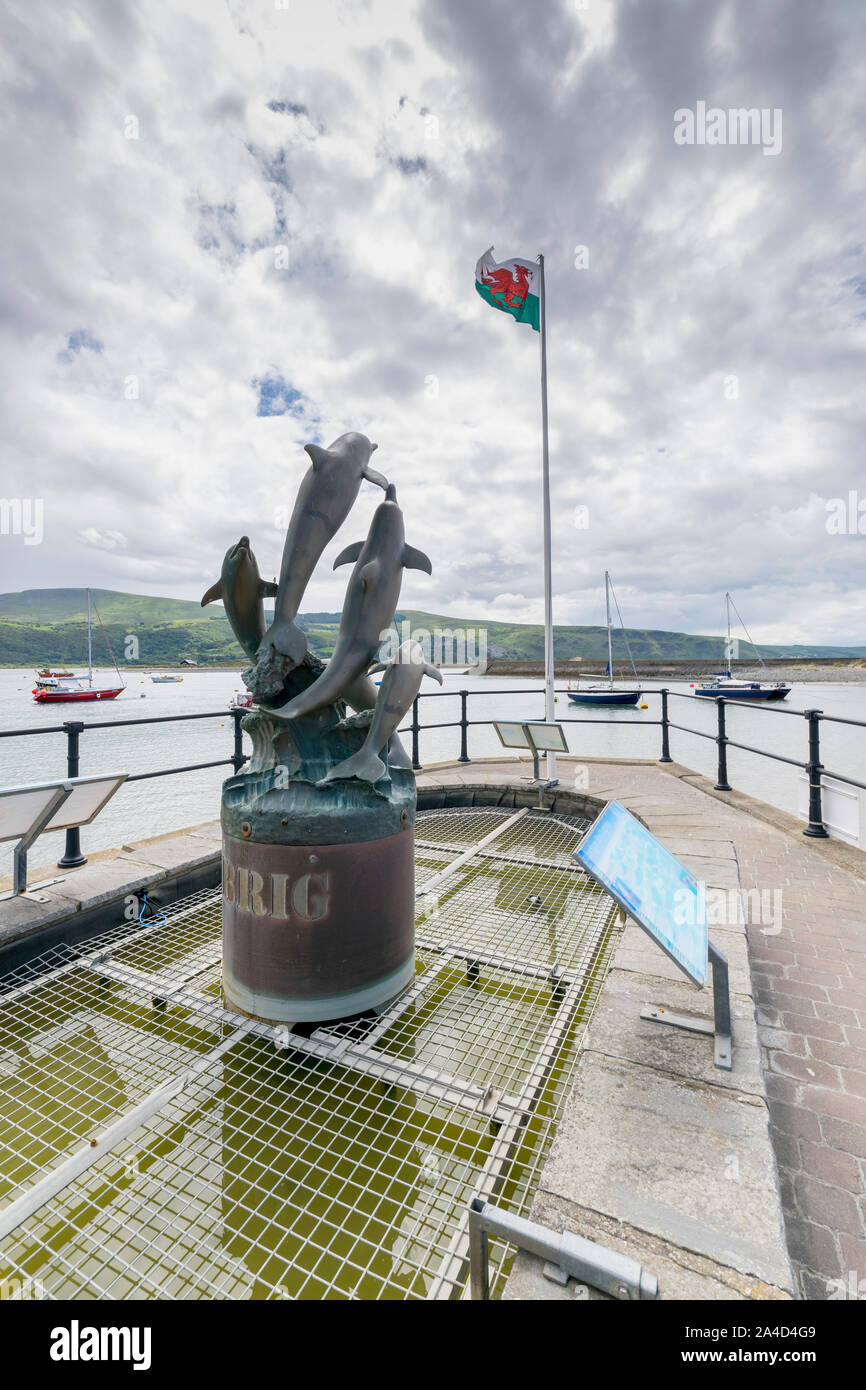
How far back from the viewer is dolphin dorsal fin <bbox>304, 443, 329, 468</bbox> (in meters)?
3.13

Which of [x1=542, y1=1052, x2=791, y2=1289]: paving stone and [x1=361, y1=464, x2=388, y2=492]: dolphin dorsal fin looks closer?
→ [x1=542, y1=1052, x2=791, y2=1289]: paving stone

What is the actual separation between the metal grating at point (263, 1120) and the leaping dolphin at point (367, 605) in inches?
63.4

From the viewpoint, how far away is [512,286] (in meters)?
7.95

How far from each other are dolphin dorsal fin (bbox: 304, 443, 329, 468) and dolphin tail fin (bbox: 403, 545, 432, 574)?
2.17 ft

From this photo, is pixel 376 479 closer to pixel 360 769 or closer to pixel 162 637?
pixel 360 769

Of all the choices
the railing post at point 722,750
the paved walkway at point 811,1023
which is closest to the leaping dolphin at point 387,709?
the paved walkway at point 811,1023

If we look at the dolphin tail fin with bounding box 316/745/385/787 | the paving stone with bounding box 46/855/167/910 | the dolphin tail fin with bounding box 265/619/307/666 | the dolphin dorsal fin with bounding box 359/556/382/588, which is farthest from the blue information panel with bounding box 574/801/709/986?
the paving stone with bounding box 46/855/167/910

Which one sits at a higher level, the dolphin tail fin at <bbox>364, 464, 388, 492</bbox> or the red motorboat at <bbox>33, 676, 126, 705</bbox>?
the dolphin tail fin at <bbox>364, 464, 388, 492</bbox>

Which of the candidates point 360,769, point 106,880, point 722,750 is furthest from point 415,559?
point 722,750

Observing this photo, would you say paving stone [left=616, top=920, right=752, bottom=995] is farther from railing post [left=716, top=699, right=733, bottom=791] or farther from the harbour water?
railing post [left=716, top=699, right=733, bottom=791]

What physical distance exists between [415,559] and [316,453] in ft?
2.60

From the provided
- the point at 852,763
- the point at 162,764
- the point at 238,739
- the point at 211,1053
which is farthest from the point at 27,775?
the point at 852,763

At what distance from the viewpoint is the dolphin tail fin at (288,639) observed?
10.3 feet

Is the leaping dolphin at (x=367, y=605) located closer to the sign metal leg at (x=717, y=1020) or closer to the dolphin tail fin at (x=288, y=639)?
the dolphin tail fin at (x=288, y=639)
